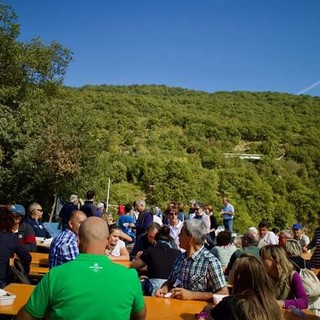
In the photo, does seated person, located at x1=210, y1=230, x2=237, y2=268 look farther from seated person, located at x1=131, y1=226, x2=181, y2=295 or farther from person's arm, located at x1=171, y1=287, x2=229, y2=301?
person's arm, located at x1=171, y1=287, x2=229, y2=301

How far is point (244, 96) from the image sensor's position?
4866 centimetres

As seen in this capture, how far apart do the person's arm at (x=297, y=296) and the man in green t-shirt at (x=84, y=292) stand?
2040mm

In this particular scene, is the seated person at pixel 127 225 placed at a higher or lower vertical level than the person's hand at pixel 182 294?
lower

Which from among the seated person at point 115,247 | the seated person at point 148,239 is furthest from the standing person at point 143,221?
the seated person at point 148,239

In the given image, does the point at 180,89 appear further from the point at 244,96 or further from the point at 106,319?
the point at 106,319

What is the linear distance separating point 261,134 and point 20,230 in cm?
2764

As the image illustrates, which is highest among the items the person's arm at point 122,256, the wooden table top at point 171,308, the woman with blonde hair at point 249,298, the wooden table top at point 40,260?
the woman with blonde hair at point 249,298

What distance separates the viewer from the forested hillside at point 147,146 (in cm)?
1450

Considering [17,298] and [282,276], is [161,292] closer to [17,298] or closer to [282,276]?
[282,276]

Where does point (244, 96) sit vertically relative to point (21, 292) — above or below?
above

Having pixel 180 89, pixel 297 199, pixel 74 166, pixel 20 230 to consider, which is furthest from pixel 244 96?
pixel 20 230

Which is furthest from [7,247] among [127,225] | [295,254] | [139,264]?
[127,225]

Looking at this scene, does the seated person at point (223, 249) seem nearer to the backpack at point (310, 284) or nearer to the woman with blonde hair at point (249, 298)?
the backpack at point (310, 284)

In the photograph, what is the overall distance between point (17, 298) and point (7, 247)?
100 centimetres
